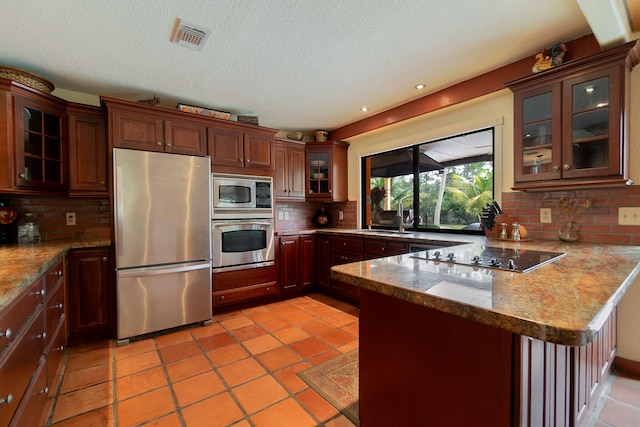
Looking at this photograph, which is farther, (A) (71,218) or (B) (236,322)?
→ (B) (236,322)

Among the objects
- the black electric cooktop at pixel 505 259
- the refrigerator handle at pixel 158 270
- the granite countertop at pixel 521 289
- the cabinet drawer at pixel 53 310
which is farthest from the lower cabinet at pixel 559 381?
the refrigerator handle at pixel 158 270

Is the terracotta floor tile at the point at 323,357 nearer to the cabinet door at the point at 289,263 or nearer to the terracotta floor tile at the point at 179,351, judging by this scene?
the terracotta floor tile at the point at 179,351

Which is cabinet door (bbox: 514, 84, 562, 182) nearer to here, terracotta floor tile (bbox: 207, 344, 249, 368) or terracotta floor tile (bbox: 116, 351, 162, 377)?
terracotta floor tile (bbox: 207, 344, 249, 368)

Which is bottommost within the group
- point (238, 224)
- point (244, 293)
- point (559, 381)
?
point (244, 293)

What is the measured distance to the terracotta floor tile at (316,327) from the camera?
8.92 feet

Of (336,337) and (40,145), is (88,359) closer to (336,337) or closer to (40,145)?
(40,145)

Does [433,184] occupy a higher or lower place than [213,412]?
higher

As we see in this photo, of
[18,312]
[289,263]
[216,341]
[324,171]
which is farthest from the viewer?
[324,171]

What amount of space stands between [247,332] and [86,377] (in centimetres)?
121

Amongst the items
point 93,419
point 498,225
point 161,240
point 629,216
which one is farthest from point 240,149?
point 629,216

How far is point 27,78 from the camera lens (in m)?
2.31

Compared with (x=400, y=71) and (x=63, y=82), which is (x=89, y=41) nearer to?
(x=63, y=82)

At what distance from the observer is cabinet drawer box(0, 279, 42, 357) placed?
1.03 m

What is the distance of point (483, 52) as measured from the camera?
221cm
